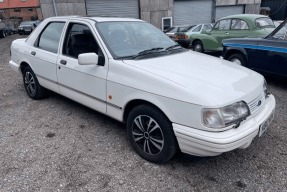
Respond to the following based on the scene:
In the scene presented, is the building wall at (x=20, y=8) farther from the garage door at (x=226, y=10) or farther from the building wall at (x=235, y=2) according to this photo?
the building wall at (x=235, y=2)

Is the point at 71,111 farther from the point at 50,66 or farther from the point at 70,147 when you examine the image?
the point at 70,147

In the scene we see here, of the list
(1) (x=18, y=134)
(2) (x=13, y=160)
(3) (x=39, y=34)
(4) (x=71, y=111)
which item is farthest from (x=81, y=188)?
(3) (x=39, y=34)

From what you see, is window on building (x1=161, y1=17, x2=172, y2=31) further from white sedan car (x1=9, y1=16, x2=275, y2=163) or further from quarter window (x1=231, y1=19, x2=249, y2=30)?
white sedan car (x1=9, y1=16, x2=275, y2=163)

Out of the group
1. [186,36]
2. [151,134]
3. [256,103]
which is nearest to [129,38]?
[151,134]

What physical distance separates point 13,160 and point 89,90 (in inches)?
50.8

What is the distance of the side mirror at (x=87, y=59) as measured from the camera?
305 centimetres

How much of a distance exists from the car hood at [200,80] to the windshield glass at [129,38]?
1.01ft

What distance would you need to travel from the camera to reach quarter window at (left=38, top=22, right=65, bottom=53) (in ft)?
13.3

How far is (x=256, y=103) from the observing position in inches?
111

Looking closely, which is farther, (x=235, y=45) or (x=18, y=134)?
(x=235, y=45)

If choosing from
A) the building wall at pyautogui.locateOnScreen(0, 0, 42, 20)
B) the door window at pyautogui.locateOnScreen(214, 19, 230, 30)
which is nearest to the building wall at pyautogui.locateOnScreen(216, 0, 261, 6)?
the door window at pyautogui.locateOnScreen(214, 19, 230, 30)

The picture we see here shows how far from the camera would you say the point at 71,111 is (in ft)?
14.8

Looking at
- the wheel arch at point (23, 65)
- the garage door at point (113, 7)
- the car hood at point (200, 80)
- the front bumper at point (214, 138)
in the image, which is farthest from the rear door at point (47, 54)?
the garage door at point (113, 7)

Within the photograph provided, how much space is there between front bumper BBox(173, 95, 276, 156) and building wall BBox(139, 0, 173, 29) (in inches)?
700
